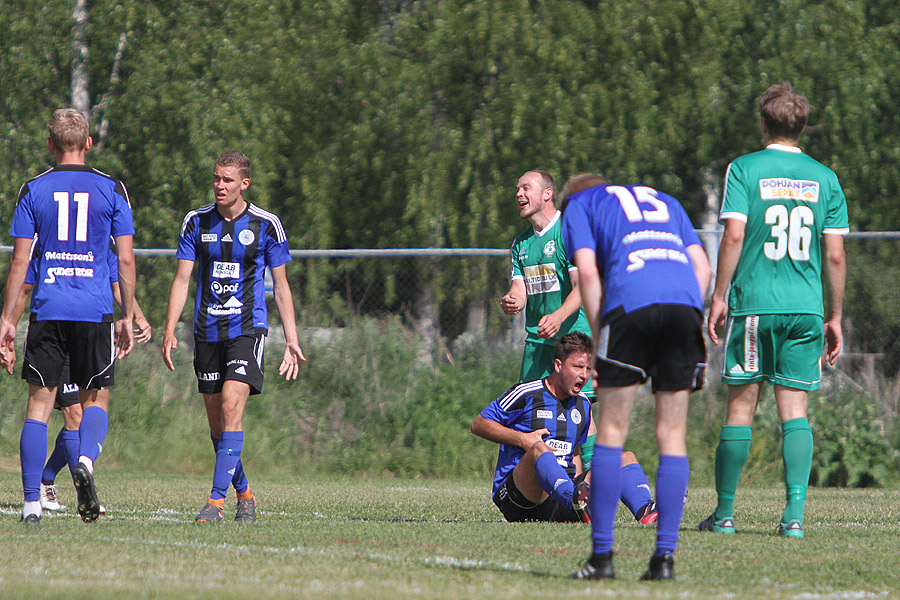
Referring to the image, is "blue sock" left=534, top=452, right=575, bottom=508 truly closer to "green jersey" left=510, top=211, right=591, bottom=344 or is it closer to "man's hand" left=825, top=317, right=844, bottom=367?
"green jersey" left=510, top=211, right=591, bottom=344

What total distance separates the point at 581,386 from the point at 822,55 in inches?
568

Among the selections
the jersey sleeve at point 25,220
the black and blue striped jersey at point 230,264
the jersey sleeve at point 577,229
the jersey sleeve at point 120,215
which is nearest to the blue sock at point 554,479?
the black and blue striped jersey at point 230,264

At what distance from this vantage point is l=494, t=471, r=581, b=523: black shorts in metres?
6.85

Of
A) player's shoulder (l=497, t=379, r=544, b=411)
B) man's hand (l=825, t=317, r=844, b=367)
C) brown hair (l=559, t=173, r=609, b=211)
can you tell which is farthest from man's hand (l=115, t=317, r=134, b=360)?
man's hand (l=825, t=317, r=844, b=367)

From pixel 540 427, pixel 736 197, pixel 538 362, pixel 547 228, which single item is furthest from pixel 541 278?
pixel 736 197

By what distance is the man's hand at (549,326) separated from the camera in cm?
709

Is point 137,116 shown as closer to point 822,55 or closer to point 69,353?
point 822,55

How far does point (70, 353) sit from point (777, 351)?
4032mm

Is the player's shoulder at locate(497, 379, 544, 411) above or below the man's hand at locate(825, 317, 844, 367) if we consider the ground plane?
below

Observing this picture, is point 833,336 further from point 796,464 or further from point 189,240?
point 189,240

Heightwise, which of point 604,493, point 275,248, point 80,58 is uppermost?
point 80,58

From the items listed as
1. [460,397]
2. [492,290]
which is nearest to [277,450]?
[460,397]

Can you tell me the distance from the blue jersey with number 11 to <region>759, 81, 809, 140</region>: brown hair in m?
1.87

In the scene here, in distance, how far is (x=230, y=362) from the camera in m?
6.86
